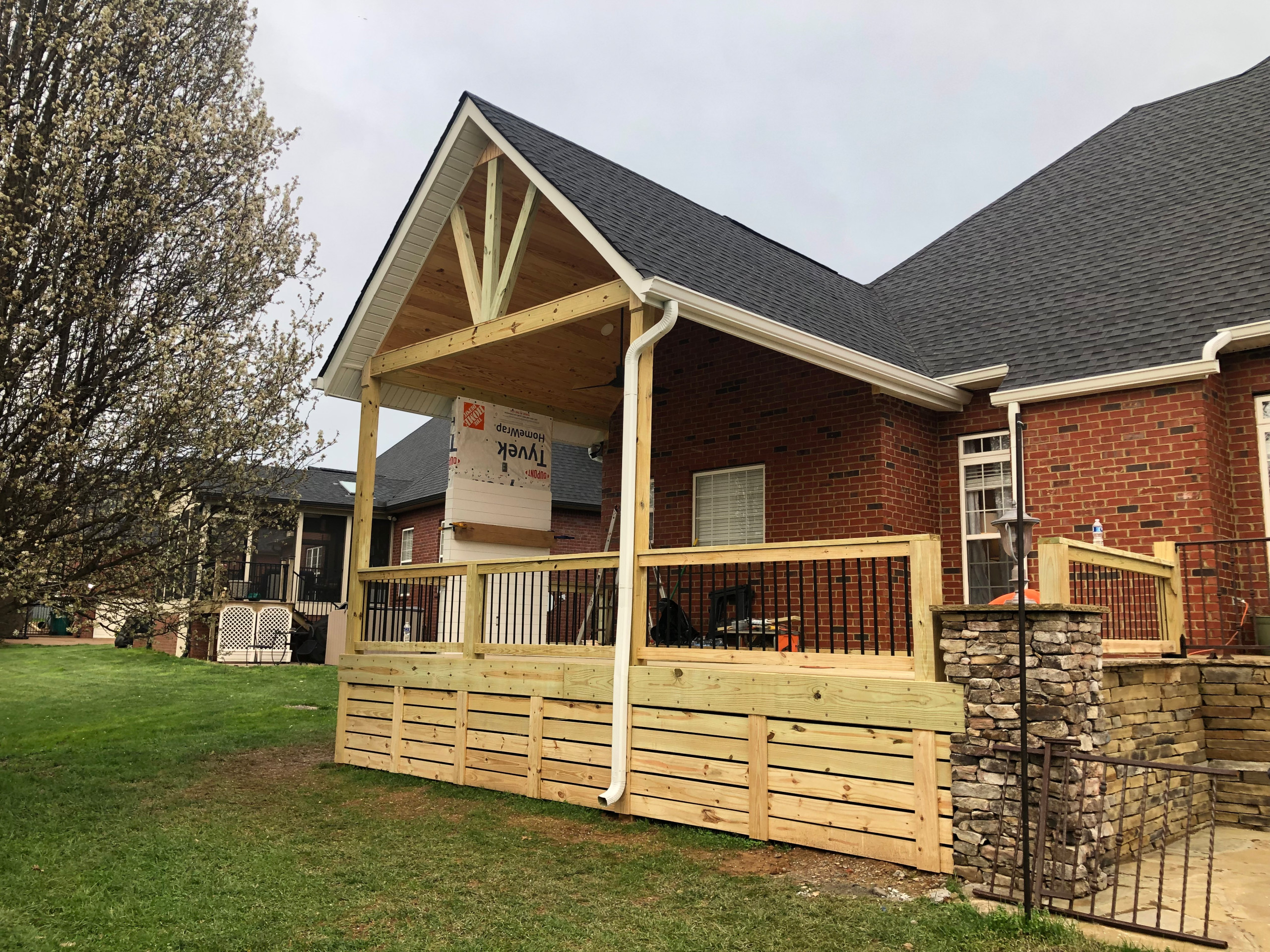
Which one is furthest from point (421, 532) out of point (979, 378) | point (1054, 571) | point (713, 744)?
point (1054, 571)

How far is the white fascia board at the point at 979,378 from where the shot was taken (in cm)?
940

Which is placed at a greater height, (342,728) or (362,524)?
(362,524)

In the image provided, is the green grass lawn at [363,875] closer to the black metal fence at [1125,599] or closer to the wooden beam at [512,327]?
the black metal fence at [1125,599]

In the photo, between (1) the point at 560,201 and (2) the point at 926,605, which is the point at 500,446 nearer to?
(1) the point at 560,201

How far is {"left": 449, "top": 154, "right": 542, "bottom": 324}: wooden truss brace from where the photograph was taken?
28.6ft

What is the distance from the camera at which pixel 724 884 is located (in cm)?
553

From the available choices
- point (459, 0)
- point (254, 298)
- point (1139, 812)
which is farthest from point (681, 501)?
point (459, 0)

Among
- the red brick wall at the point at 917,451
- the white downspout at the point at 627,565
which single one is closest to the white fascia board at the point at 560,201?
the white downspout at the point at 627,565

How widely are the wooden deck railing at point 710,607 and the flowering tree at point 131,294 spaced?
2.12 m

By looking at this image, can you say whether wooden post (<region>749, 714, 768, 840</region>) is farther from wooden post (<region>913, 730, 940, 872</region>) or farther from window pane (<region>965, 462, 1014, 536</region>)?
window pane (<region>965, 462, 1014, 536</region>)

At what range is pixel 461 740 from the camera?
28.2ft

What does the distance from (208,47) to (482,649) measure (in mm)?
6220

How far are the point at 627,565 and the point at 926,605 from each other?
7.81 ft

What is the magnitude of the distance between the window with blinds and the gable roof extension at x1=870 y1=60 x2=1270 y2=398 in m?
2.30
